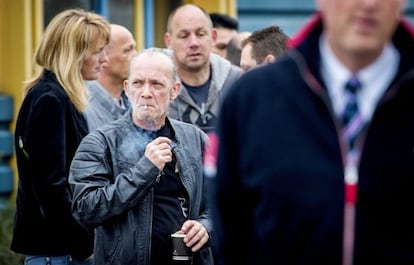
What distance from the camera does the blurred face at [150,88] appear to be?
18.0ft

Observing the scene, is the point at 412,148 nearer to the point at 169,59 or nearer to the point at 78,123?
the point at 169,59

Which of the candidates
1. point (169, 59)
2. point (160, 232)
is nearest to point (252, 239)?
point (160, 232)

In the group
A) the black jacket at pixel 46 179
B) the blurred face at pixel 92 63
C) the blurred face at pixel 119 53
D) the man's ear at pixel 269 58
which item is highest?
the man's ear at pixel 269 58

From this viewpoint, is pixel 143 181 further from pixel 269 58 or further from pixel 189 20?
pixel 189 20

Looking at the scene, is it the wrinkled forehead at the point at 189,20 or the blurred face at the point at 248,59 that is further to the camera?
the wrinkled forehead at the point at 189,20

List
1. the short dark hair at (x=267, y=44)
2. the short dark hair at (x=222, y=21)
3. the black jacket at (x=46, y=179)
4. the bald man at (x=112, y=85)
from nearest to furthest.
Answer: the black jacket at (x=46, y=179) → the short dark hair at (x=267, y=44) → the bald man at (x=112, y=85) → the short dark hair at (x=222, y=21)

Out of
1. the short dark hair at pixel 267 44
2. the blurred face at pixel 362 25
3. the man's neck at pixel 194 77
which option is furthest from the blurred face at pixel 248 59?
the blurred face at pixel 362 25

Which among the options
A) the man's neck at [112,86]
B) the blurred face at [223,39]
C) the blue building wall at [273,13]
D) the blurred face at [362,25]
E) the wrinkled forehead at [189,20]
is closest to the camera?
the blurred face at [362,25]

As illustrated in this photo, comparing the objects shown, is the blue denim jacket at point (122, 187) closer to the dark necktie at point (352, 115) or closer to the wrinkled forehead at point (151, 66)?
the wrinkled forehead at point (151, 66)

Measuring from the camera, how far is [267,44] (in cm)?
643

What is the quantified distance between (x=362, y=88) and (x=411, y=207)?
0.33 metres

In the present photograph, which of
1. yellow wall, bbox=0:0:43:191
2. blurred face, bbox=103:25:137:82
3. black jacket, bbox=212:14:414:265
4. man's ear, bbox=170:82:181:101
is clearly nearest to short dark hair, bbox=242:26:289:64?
man's ear, bbox=170:82:181:101

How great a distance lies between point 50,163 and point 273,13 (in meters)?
5.77

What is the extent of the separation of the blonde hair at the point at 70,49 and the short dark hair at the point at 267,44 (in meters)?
0.76
